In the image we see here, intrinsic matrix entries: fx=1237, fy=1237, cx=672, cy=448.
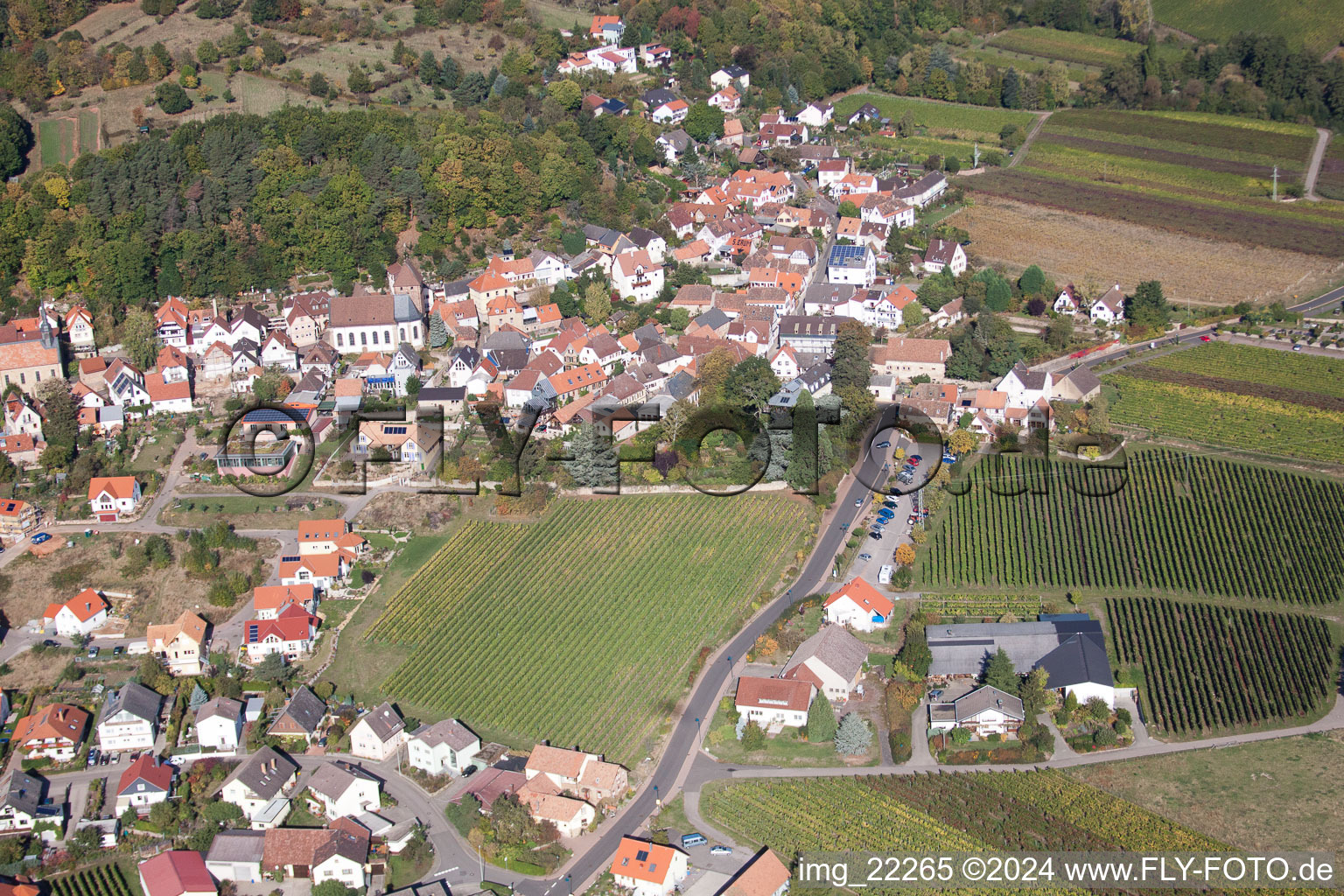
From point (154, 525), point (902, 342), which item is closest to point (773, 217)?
point (902, 342)

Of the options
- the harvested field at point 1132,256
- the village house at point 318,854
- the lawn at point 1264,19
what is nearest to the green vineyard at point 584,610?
the village house at point 318,854

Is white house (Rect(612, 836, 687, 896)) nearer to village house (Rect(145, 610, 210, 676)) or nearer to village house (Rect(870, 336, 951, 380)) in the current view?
village house (Rect(145, 610, 210, 676))

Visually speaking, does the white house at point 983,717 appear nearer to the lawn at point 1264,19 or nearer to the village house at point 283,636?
the village house at point 283,636

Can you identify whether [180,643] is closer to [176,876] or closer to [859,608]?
[176,876]

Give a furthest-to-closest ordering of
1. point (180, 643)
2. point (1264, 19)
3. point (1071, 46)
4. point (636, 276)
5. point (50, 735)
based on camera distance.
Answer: point (1071, 46) → point (1264, 19) → point (636, 276) → point (180, 643) → point (50, 735)

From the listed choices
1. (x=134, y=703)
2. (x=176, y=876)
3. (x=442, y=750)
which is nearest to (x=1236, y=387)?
(x=442, y=750)

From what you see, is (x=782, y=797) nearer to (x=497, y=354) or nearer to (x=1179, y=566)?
(x=1179, y=566)
